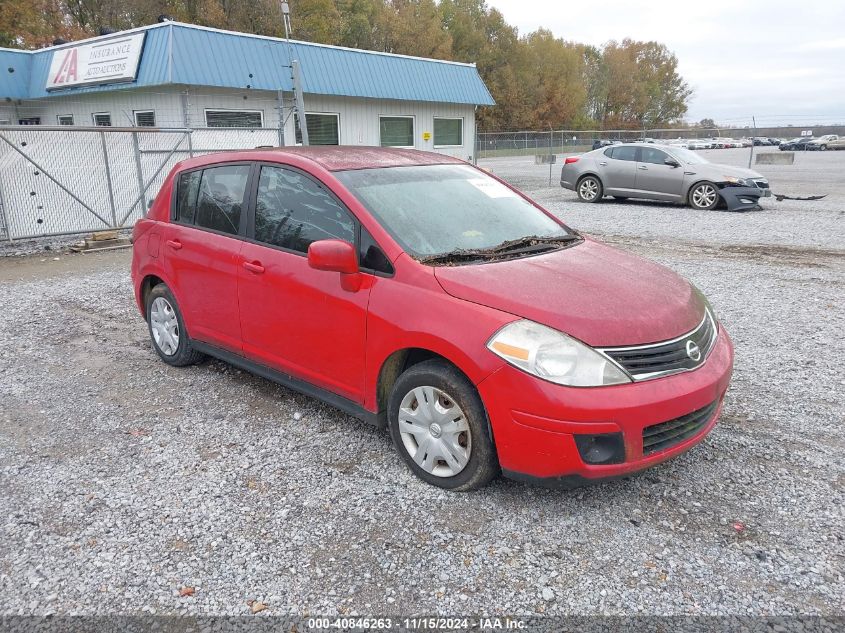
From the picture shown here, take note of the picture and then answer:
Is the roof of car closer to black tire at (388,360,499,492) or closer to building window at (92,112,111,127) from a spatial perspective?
black tire at (388,360,499,492)

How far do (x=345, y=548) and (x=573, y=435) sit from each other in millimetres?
1150

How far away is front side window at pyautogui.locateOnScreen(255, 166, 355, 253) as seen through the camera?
12.2 feet

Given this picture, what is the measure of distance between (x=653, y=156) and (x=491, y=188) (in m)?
12.5

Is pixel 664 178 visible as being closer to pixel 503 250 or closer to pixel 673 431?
pixel 503 250

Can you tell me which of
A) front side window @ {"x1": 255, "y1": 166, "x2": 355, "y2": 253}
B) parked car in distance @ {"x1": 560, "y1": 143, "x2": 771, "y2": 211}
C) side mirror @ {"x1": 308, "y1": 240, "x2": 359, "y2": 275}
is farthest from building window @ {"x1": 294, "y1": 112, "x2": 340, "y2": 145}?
side mirror @ {"x1": 308, "y1": 240, "x2": 359, "y2": 275}

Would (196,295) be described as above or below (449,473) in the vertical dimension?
above

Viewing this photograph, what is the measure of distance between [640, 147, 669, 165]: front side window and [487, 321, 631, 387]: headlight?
1382cm

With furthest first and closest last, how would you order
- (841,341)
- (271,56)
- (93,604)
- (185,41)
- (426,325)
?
(271,56)
(185,41)
(841,341)
(426,325)
(93,604)

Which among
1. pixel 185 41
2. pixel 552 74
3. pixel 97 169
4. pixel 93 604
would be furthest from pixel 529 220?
pixel 552 74

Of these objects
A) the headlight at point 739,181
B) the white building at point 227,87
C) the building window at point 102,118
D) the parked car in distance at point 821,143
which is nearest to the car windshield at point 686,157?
the headlight at point 739,181

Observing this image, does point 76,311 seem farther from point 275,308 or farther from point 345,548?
point 345,548

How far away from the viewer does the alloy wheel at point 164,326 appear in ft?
16.7

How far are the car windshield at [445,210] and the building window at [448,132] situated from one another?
20.7 m

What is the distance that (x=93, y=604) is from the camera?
8.39 feet
